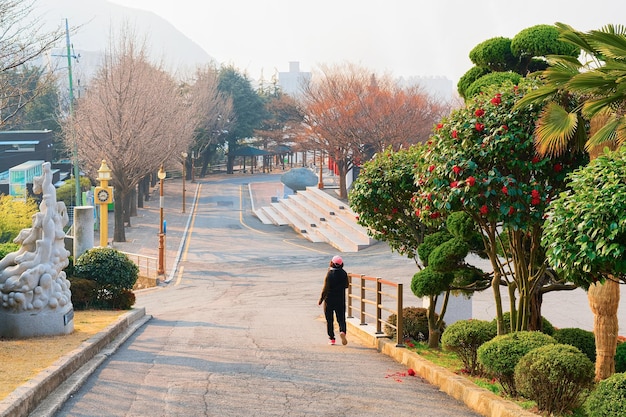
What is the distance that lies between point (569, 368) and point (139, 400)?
4672mm

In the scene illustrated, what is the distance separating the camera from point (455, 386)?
10031 mm

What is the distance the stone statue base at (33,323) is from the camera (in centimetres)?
1355

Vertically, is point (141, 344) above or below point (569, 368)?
below

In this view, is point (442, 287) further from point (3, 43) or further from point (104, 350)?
point (3, 43)

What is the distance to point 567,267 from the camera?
7.22 metres


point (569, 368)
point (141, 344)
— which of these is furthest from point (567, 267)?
point (141, 344)

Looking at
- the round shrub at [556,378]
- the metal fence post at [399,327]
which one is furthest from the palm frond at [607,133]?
the metal fence post at [399,327]

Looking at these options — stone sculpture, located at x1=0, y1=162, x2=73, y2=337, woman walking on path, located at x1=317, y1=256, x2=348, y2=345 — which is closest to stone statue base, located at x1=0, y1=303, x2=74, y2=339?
stone sculpture, located at x1=0, y1=162, x2=73, y2=337

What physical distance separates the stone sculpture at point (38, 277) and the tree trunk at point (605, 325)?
8623mm

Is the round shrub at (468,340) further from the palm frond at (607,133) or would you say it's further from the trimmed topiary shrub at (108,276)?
the trimmed topiary shrub at (108,276)

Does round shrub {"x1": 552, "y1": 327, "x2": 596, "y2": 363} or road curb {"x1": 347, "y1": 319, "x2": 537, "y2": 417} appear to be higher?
round shrub {"x1": 552, "y1": 327, "x2": 596, "y2": 363}

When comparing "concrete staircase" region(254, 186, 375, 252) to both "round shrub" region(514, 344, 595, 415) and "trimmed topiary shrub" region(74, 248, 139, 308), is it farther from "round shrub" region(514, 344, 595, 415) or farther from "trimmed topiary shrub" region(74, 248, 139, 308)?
"round shrub" region(514, 344, 595, 415)

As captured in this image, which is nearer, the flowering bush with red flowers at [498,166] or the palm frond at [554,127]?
the palm frond at [554,127]

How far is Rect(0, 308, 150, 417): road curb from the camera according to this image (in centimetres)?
831
